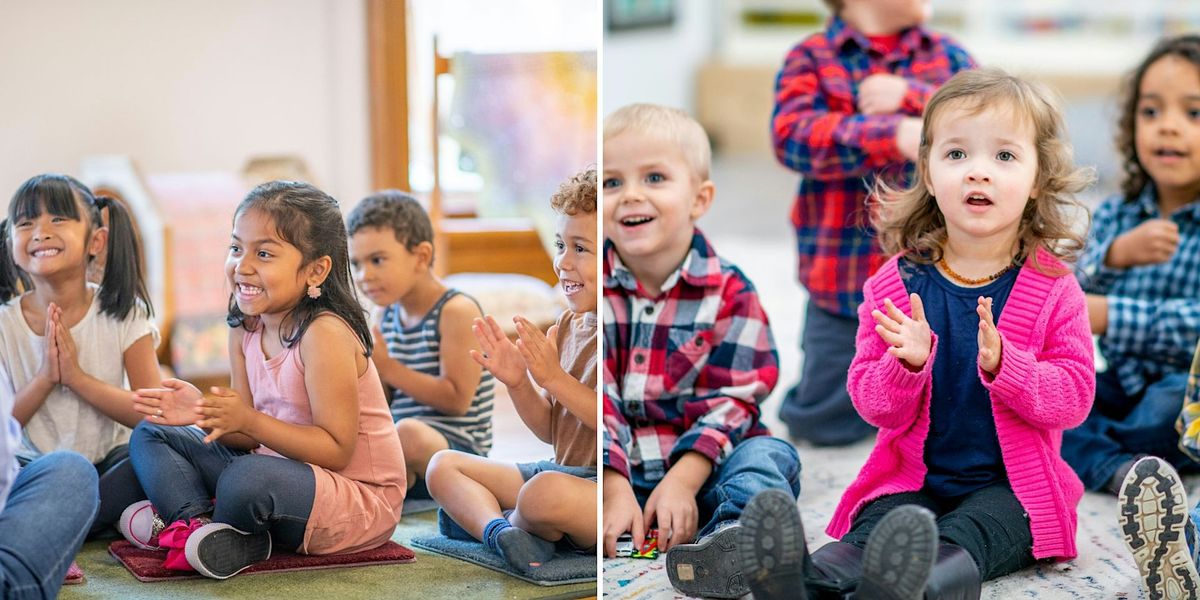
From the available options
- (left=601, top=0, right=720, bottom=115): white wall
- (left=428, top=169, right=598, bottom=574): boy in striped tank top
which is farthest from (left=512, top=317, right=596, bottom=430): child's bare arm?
(left=601, top=0, right=720, bottom=115): white wall

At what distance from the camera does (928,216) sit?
1.51 meters

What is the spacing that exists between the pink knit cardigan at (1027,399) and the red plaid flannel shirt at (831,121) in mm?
500

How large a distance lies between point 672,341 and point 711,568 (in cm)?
36

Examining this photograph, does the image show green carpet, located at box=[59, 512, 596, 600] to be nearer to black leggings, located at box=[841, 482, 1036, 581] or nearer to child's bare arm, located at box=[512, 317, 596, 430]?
child's bare arm, located at box=[512, 317, 596, 430]

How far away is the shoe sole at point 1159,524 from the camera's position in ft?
4.09

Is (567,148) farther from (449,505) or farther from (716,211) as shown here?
(716,211)

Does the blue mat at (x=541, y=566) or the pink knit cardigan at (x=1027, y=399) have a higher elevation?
the pink knit cardigan at (x=1027, y=399)

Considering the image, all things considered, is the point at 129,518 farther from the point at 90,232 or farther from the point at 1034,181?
the point at 1034,181

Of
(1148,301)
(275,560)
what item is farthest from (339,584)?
(1148,301)

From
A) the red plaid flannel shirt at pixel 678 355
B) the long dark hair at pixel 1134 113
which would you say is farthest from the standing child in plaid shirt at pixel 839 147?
the red plaid flannel shirt at pixel 678 355

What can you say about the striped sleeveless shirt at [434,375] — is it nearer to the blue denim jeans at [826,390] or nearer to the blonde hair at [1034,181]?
the blonde hair at [1034,181]

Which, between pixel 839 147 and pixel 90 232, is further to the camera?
pixel 839 147

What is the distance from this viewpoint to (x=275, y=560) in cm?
138

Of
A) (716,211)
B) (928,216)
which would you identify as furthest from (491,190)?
(716,211)
